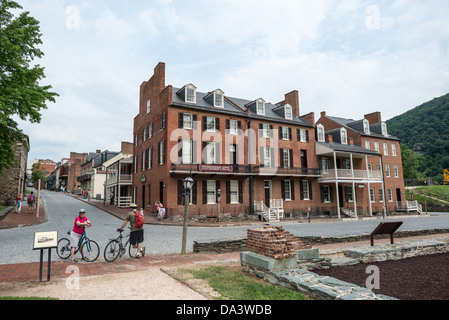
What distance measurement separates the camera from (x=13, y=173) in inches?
1204

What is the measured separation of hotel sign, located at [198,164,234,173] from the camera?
74.6 ft

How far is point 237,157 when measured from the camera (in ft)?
86.0

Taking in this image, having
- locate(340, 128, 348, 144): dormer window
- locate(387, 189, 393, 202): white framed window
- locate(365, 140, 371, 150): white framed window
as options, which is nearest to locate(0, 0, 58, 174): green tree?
locate(340, 128, 348, 144): dormer window

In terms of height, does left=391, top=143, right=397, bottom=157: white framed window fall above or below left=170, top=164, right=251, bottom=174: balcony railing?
above

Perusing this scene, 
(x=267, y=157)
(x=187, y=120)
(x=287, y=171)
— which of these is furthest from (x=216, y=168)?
(x=287, y=171)

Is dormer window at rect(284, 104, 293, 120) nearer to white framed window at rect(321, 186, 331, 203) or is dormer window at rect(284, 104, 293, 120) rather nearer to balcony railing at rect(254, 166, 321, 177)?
balcony railing at rect(254, 166, 321, 177)

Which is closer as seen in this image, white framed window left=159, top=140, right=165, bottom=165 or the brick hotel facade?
the brick hotel facade

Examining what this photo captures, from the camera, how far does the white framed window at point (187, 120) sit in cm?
2455

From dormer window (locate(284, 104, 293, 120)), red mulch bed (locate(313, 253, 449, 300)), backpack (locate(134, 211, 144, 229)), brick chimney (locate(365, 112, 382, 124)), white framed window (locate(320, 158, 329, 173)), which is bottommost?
red mulch bed (locate(313, 253, 449, 300))

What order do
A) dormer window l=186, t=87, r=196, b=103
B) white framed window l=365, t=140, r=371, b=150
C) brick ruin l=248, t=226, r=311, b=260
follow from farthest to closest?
white framed window l=365, t=140, r=371, b=150 → dormer window l=186, t=87, r=196, b=103 → brick ruin l=248, t=226, r=311, b=260

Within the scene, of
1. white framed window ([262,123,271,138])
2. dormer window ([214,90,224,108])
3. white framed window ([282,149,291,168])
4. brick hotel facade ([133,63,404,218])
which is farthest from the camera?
white framed window ([282,149,291,168])

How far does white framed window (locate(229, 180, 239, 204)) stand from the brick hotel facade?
0.09 meters

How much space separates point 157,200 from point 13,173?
59.3 ft
